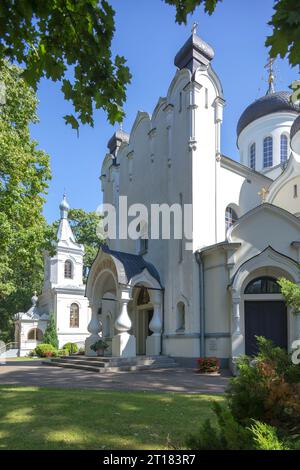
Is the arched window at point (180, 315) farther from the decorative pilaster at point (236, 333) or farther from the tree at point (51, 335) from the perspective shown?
the tree at point (51, 335)

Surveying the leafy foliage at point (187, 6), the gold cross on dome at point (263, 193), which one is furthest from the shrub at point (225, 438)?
the gold cross on dome at point (263, 193)

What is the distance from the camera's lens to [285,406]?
14.4ft

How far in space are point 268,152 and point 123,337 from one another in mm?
16691

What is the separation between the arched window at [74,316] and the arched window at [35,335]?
2905 millimetres

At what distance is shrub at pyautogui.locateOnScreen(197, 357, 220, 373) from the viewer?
15.6m

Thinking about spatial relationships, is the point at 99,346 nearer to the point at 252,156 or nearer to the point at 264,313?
the point at 264,313

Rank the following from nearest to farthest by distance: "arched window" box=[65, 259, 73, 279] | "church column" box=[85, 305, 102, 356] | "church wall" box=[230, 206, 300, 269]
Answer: "church wall" box=[230, 206, 300, 269], "church column" box=[85, 305, 102, 356], "arched window" box=[65, 259, 73, 279]

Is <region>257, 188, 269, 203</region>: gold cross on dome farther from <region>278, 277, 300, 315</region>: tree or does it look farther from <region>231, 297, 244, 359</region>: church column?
<region>278, 277, 300, 315</region>: tree

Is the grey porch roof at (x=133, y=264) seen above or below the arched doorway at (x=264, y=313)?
above

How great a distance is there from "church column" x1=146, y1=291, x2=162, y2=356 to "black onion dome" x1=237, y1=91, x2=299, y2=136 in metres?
15.8

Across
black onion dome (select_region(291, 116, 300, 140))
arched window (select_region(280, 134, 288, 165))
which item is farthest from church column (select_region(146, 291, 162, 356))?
arched window (select_region(280, 134, 288, 165))

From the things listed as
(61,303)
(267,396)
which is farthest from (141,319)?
(267,396)

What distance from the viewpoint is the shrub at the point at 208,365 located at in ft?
51.1

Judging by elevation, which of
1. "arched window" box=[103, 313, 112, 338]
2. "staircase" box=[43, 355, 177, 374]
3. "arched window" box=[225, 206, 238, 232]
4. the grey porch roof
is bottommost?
"staircase" box=[43, 355, 177, 374]
